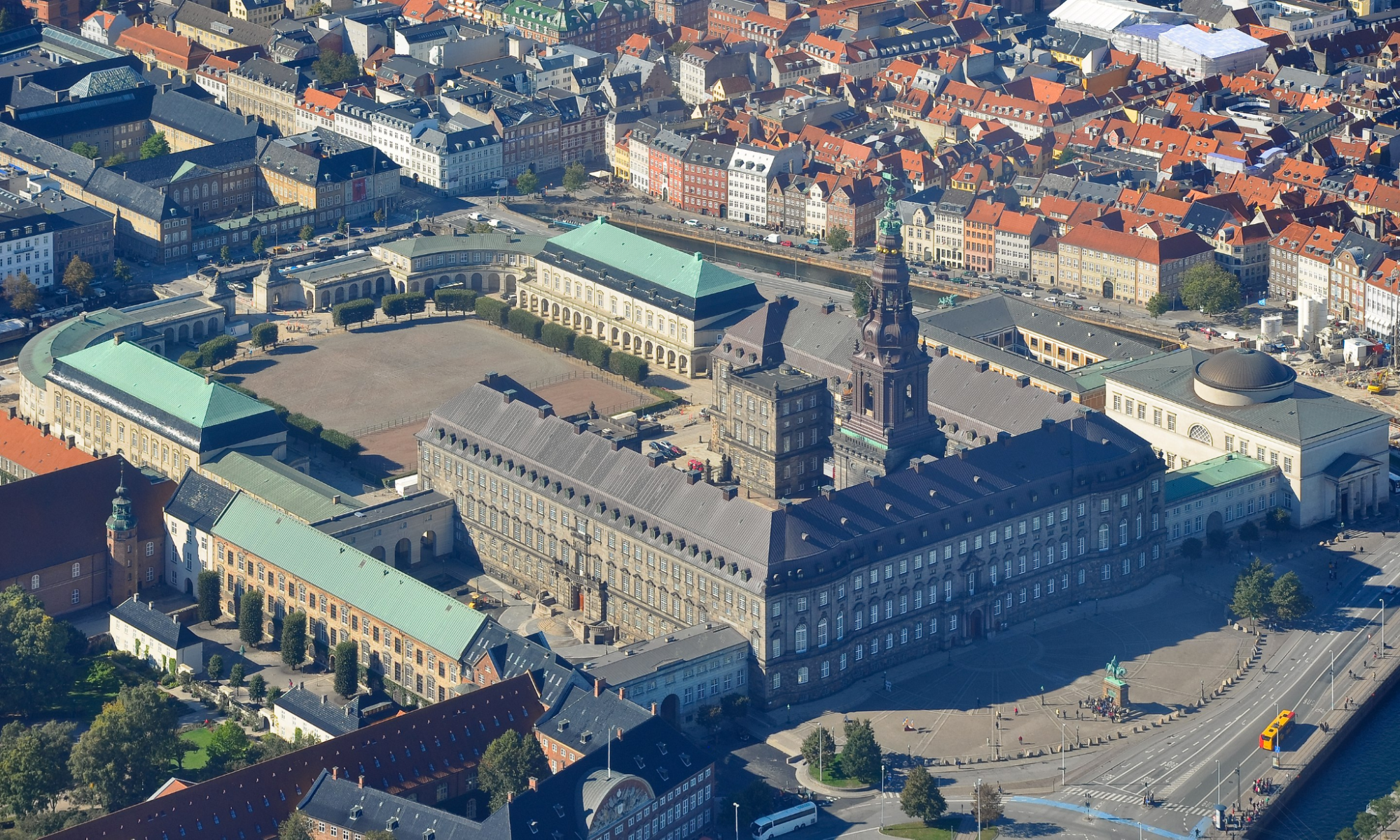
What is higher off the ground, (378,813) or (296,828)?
(378,813)

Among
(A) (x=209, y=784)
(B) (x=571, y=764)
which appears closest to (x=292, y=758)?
(A) (x=209, y=784)

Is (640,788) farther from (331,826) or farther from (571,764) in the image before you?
(331,826)

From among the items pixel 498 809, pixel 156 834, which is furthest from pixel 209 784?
pixel 498 809

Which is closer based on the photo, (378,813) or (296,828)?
(296,828)

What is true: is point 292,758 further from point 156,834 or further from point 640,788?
point 640,788

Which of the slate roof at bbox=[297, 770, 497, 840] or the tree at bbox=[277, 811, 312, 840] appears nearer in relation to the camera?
the slate roof at bbox=[297, 770, 497, 840]

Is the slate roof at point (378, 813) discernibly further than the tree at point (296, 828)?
No
